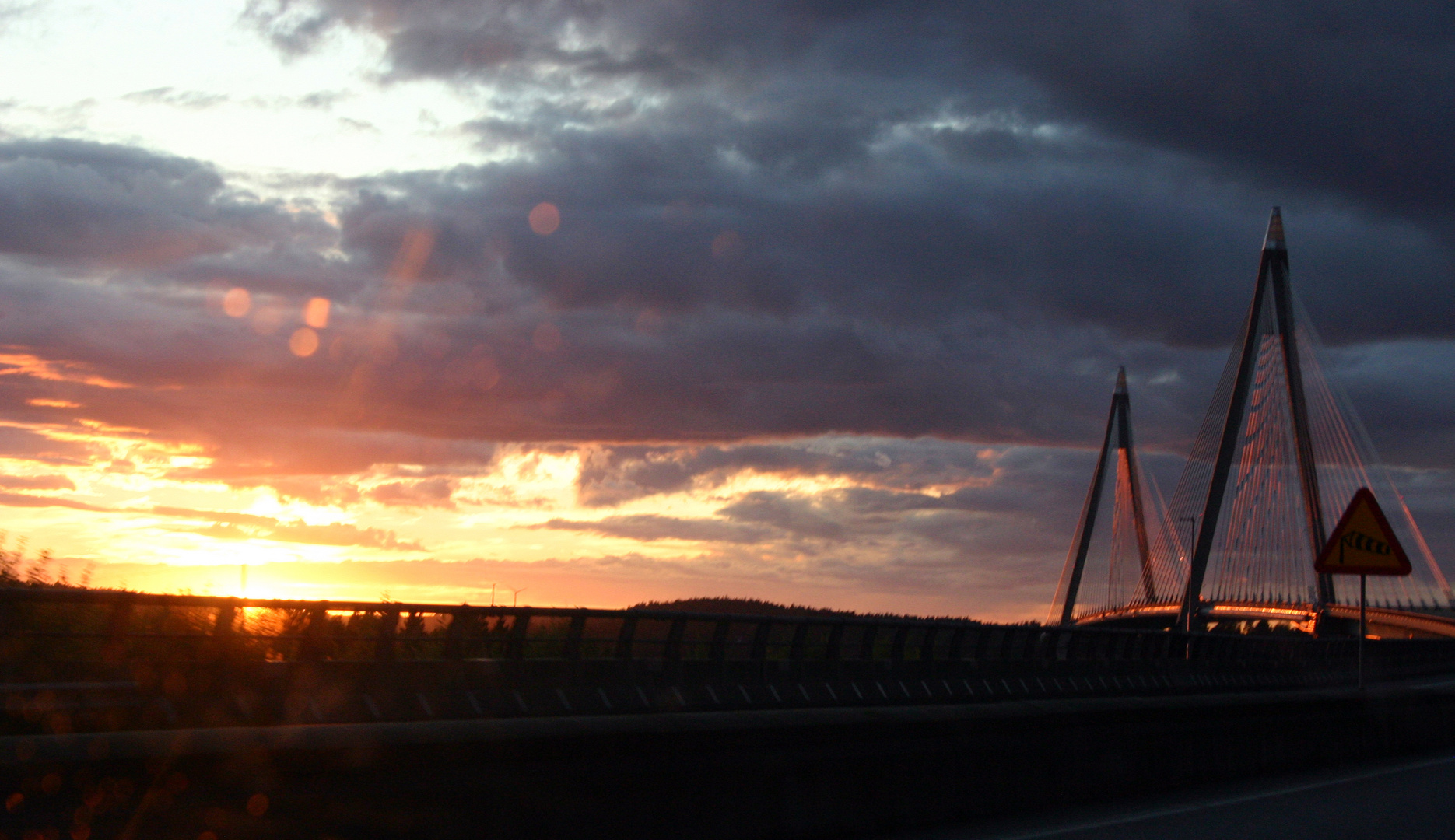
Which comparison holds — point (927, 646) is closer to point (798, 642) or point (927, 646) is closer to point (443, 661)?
point (798, 642)

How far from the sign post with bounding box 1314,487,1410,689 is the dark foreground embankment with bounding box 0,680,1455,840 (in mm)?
4706

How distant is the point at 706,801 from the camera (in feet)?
28.9

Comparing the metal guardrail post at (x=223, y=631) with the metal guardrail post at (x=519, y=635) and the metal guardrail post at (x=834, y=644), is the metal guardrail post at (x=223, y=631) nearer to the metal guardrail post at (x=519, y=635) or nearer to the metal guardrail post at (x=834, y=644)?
the metal guardrail post at (x=519, y=635)

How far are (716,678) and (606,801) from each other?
1399 cm

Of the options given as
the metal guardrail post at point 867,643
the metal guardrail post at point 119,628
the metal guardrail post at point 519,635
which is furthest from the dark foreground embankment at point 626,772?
the metal guardrail post at point 867,643

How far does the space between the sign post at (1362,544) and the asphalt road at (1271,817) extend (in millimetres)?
3524

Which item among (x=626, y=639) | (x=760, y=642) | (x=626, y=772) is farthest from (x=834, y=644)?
(x=626, y=772)

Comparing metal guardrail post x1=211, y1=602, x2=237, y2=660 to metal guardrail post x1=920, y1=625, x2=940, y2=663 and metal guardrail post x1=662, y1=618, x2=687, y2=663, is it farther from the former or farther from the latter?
metal guardrail post x1=920, y1=625, x2=940, y2=663

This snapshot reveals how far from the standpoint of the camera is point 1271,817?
39.0 feet

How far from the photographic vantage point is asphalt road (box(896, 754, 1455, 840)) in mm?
10539

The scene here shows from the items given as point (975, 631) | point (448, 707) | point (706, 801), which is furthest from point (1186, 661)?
point (706, 801)

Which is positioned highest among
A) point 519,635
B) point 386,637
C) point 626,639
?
point 626,639

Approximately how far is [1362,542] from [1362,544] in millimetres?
27

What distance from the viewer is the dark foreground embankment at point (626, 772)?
604 cm
